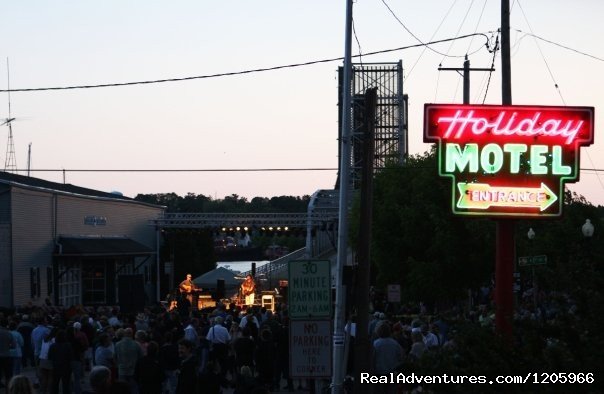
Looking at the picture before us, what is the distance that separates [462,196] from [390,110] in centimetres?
5670

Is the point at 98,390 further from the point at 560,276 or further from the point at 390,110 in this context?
the point at 390,110

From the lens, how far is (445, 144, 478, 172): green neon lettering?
18.1 meters

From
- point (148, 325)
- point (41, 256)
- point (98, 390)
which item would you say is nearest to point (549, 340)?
point (98, 390)

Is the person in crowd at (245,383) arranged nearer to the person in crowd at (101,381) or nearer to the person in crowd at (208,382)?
the person in crowd at (208,382)

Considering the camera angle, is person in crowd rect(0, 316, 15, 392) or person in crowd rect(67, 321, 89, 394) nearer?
person in crowd rect(67, 321, 89, 394)

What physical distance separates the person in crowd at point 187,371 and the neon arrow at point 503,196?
16.8 ft

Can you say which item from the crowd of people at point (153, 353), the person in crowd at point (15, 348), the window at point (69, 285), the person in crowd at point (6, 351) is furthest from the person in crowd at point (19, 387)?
the window at point (69, 285)

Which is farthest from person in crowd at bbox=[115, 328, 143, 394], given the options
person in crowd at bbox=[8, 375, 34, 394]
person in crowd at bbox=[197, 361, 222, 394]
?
person in crowd at bbox=[8, 375, 34, 394]

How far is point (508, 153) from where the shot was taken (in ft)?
59.5

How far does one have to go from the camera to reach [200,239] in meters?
77.0

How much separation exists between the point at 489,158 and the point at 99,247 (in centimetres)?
3536

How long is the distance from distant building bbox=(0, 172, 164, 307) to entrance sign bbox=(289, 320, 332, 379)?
818 inches

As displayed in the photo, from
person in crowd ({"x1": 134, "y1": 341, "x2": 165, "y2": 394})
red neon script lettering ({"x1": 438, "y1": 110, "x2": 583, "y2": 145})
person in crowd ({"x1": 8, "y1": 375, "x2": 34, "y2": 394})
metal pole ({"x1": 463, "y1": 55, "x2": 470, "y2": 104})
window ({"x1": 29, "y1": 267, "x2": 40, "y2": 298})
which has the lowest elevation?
window ({"x1": 29, "y1": 267, "x2": 40, "y2": 298})

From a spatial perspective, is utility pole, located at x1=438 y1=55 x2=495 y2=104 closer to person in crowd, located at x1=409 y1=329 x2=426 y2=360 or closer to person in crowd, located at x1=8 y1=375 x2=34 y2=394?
person in crowd, located at x1=409 y1=329 x2=426 y2=360
